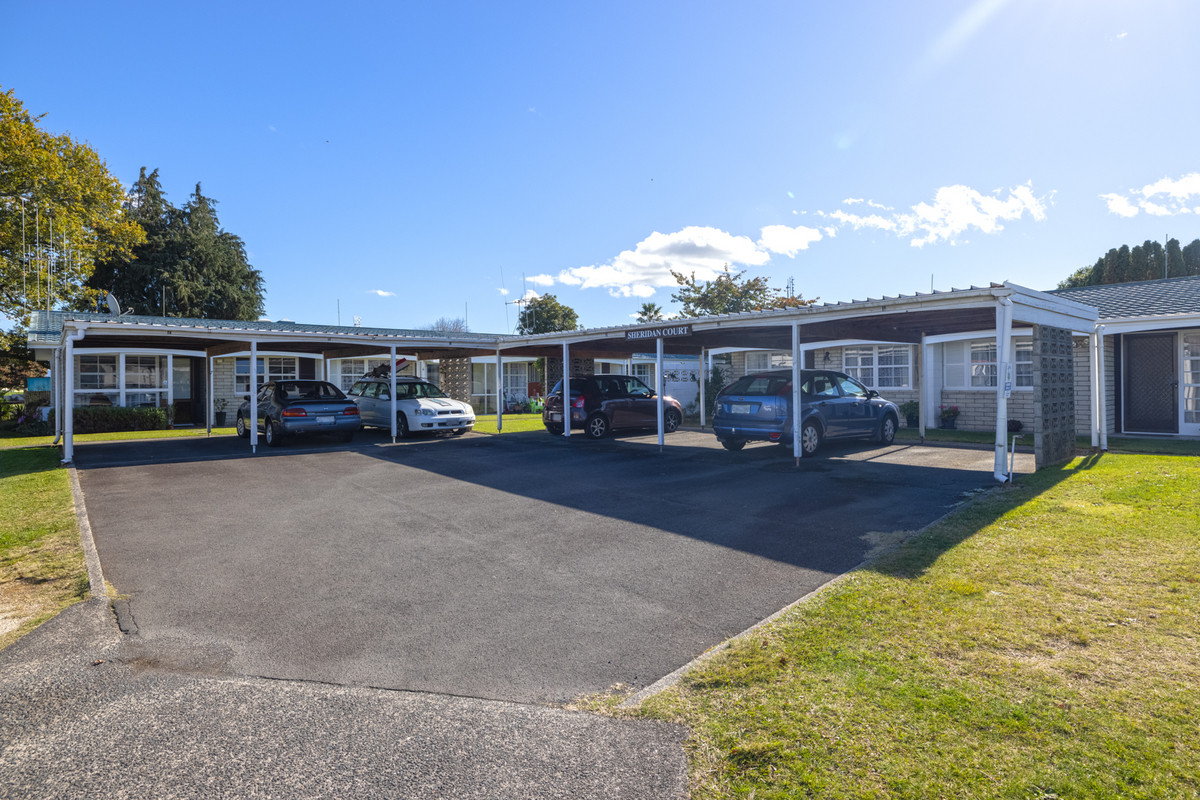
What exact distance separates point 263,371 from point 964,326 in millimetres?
21921

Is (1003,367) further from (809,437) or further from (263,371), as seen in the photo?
(263,371)

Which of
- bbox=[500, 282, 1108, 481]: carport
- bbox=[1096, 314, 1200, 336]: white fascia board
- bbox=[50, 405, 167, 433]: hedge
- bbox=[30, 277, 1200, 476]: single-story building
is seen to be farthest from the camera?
bbox=[50, 405, 167, 433]: hedge

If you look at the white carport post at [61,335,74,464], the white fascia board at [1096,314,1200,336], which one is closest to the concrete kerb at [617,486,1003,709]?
the white fascia board at [1096,314,1200,336]

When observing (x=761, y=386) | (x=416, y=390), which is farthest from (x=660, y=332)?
(x=416, y=390)

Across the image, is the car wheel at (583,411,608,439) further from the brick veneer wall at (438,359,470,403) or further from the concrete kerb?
the brick veneer wall at (438,359,470,403)

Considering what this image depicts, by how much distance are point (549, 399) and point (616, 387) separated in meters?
1.77

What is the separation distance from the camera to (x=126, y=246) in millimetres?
29047

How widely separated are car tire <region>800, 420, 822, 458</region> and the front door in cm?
850

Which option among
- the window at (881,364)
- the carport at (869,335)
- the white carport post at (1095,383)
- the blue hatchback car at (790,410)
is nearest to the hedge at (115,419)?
the carport at (869,335)

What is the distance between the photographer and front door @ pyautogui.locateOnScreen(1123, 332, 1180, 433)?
1477 cm

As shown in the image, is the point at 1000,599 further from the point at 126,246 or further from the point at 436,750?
the point at 126,246

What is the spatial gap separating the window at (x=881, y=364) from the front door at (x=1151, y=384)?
Result: 4.79m

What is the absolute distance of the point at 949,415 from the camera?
17469 millimetres

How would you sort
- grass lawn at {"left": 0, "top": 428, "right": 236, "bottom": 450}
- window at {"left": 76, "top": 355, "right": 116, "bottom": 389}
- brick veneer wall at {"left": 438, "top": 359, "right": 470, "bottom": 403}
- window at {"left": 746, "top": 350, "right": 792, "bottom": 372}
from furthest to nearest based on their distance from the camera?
1. brick veneer wall at {"left": 438, "top": 359, "right": 470, "bottom": 403}
2. window at {"left": 746, "top": 350, "right": 792, "bottom": 372}
3. window at {"left": 76, "top": 355, "right": 116, "bottom": 389}
4. grass lawn at {"left": 0, "top": 428, "right": 236, "bottom": 450}
